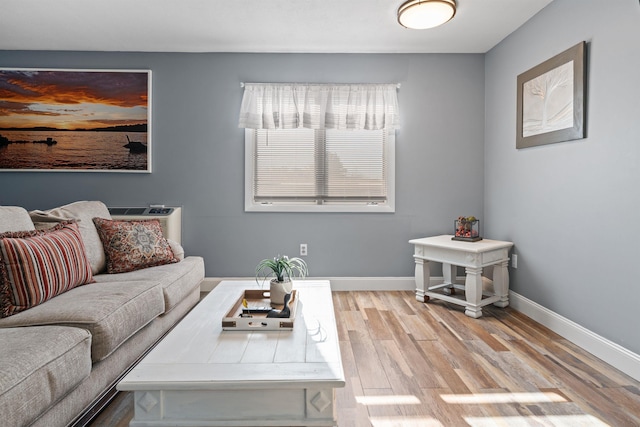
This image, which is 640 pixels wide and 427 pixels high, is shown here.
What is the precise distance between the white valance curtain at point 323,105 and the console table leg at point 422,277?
4.59ft

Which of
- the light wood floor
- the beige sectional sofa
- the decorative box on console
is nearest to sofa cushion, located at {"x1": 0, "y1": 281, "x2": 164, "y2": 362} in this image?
the beige sectional sofa

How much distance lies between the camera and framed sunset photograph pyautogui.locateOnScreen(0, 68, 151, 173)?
373 cm

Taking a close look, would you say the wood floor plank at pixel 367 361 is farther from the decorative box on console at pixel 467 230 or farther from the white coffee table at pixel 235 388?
the decorative box on console at pixel 467 230

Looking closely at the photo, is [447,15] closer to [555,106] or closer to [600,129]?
[555,106]

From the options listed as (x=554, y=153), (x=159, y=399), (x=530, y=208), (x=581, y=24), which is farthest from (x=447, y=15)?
(x=159, y=399)

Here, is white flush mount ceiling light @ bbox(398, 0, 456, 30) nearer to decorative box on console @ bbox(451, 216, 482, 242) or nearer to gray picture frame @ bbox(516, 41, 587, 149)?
gray picture frame @ bbox(516, 41, 587, 149)

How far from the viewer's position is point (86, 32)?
11.0 feet

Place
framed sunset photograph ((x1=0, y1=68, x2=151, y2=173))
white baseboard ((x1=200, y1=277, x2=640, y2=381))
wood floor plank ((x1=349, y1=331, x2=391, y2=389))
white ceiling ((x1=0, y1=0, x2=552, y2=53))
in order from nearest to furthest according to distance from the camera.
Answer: wood floor plank ((x1=349, y1=331, x2=391, y2=389)) → white baseboard ((x1=200, y1=277, x2=640, y2=381)) → white ceiling ((x1=0, y1=0, x2=552, y2=53)) → framed sunset photograph ((x1=0, y1=68, x2=151, y2=173))

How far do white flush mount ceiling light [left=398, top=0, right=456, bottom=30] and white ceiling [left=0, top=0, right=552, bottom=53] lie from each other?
0.11m

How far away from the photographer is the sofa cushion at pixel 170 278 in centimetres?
245

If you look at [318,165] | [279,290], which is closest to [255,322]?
[279,290]

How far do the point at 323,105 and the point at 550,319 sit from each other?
273 centimetres

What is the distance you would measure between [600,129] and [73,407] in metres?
3.17

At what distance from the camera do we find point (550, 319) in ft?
9.18
